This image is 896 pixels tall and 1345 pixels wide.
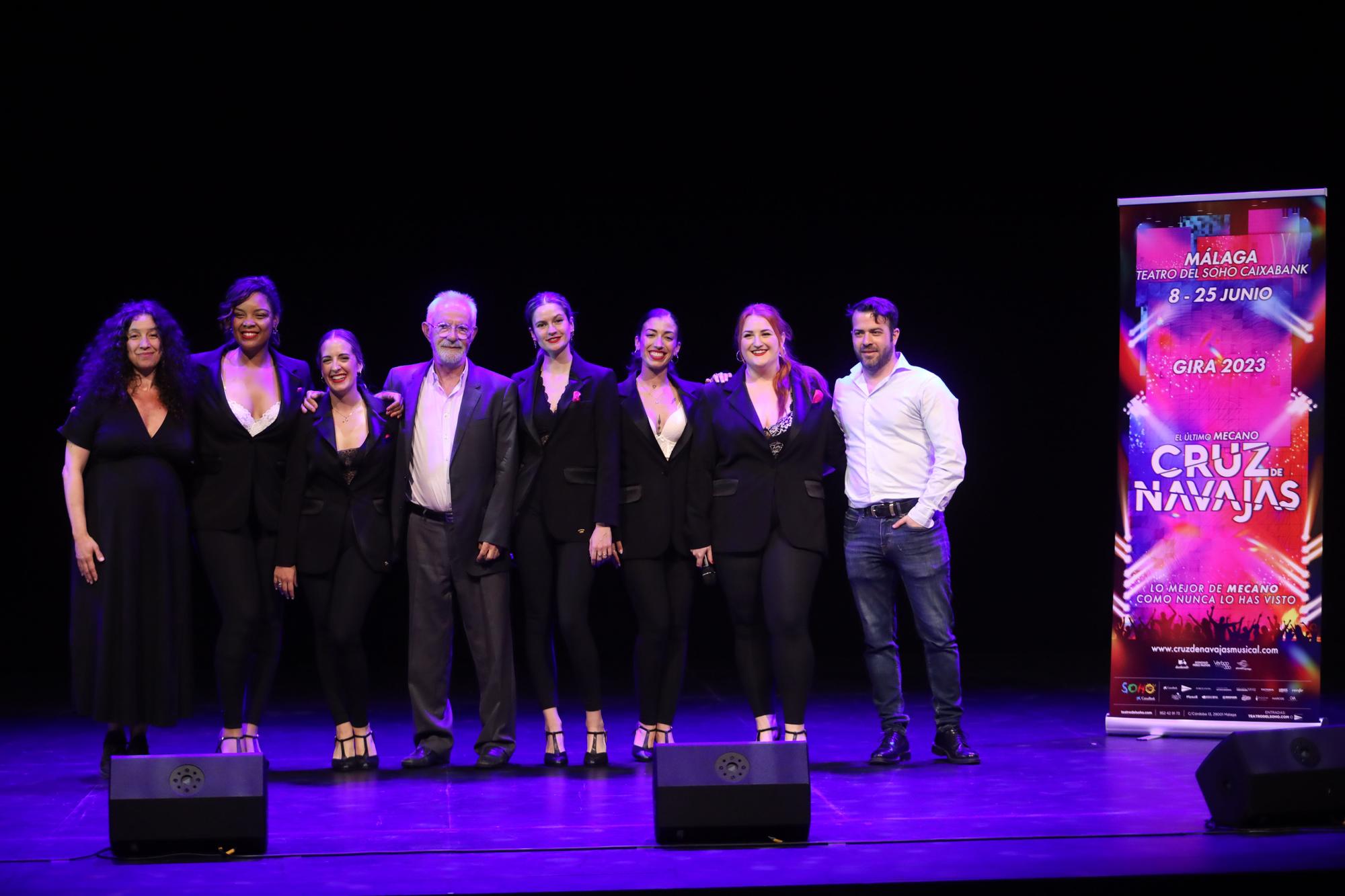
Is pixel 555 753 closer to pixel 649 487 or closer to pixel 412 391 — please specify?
pixel 649 487

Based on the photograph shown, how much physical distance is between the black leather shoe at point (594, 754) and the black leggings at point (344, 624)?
0.70 metres

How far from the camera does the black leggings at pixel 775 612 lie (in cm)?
434

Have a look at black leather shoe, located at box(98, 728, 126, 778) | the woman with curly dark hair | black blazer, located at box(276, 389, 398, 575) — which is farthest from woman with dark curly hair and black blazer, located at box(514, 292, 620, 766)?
black leather shoe, located at box(98, 728, 126, 778)

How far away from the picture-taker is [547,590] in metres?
4.46

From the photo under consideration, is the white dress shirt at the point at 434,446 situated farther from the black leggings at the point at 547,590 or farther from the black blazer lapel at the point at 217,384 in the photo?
the black blazer lapel at the point at 217,384

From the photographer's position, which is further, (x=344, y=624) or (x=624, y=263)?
(x=624, y=263)

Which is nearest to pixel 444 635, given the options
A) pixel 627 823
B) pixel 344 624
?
pixel 344 624

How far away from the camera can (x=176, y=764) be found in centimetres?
320

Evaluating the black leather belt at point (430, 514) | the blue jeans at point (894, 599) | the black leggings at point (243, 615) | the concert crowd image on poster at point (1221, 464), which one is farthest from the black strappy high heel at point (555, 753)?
the concert crowd image on poster at point (1221, 464)

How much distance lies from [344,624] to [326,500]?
38cm

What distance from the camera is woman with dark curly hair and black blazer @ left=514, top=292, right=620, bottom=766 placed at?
173 inches

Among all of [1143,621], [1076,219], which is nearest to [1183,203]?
[1143,621]

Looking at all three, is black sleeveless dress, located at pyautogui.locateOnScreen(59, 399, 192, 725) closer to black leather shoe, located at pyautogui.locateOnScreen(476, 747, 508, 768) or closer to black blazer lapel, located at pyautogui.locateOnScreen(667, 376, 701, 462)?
black leather shoe, located at pyautogui.locateOnScreen(476, 747, 508, 768)

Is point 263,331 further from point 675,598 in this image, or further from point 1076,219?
point 1076,219
